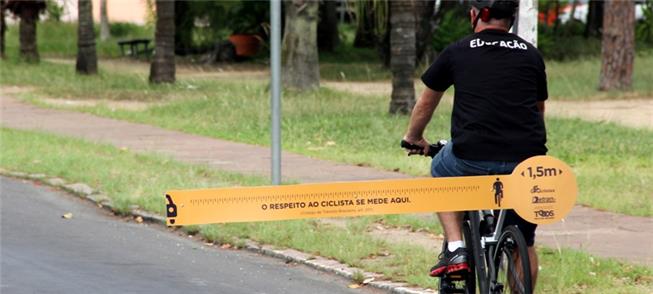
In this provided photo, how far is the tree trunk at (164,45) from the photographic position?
2779 centimetres

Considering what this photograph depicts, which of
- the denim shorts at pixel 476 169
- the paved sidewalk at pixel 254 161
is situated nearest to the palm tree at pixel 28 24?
the paved sidewalk at pixel 254 161

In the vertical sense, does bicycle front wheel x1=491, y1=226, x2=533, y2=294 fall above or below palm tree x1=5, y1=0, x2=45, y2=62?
above

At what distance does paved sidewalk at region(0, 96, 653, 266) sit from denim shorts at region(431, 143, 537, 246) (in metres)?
2.83

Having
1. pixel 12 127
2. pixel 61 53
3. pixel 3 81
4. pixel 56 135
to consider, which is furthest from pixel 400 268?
pixel 61 53

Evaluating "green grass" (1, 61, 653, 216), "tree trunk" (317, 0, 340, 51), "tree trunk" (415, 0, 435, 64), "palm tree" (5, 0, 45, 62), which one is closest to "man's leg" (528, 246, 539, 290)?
"green grass" (1, 61, 653, 216)

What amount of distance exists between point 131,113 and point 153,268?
41.6ft

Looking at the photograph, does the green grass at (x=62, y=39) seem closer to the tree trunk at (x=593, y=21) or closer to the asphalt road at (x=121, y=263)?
the tree trunk at (x=593, y=21)

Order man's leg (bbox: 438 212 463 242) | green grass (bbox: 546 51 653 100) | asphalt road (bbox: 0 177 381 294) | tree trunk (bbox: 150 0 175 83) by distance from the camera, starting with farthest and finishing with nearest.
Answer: tree trunk (bbox: 150 0 175 83), green grass (bbox: 546 51 653 100), asphalt road (bbox: 0 177 381 294), man's leg (bbox: 438 212 463 242)

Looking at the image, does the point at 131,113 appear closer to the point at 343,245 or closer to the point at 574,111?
the point at 574,111

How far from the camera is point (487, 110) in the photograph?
6.34 m

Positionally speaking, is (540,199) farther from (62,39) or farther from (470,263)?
(62,39)

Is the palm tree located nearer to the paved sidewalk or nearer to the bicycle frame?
the paved sidewalk

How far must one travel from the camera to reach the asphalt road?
8.74 meters

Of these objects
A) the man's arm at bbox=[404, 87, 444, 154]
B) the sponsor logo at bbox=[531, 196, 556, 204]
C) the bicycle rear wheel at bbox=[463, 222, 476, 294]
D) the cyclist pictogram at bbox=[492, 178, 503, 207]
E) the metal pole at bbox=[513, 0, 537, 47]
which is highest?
the metal pole at bbox=[513, 0, 537, 47]
